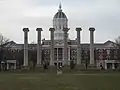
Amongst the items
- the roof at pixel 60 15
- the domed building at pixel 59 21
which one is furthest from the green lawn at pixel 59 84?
the roof at pixel 60 15

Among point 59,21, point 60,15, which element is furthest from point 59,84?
point 59,21

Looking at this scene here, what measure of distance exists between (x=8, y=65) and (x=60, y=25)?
4764 cm

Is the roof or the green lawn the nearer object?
the green lawn

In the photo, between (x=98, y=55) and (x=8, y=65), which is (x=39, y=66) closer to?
(x=8, y=65)

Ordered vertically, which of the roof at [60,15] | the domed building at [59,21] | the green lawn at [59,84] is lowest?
the green lawn at [59,84]

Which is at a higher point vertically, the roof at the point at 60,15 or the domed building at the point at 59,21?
the roof at the point at 60,15

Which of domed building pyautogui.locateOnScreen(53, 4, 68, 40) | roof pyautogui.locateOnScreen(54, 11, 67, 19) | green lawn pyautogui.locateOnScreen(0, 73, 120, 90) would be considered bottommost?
green lawn pyautogui.locateOnScreen(0, 73, 120, 90)

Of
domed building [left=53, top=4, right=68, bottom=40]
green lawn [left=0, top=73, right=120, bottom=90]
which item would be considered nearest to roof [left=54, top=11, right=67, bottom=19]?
domed building [left=53, top=4, right=68, bottom=40]

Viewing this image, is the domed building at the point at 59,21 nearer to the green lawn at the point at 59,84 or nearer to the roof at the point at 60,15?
the roof at the point at 60,15

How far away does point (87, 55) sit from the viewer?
465 feet

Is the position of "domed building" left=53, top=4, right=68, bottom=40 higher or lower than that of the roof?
lower

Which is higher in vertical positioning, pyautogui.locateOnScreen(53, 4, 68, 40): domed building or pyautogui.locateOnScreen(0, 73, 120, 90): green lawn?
pyautogui.locateOnScreen(53, 4, 68, 40): domed building

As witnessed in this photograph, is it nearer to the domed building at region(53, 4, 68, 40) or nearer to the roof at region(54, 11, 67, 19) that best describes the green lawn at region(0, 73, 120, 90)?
the domed building at region(53, 4, 68, 40)

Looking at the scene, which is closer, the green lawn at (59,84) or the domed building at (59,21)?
the green lawn at (59,84)
